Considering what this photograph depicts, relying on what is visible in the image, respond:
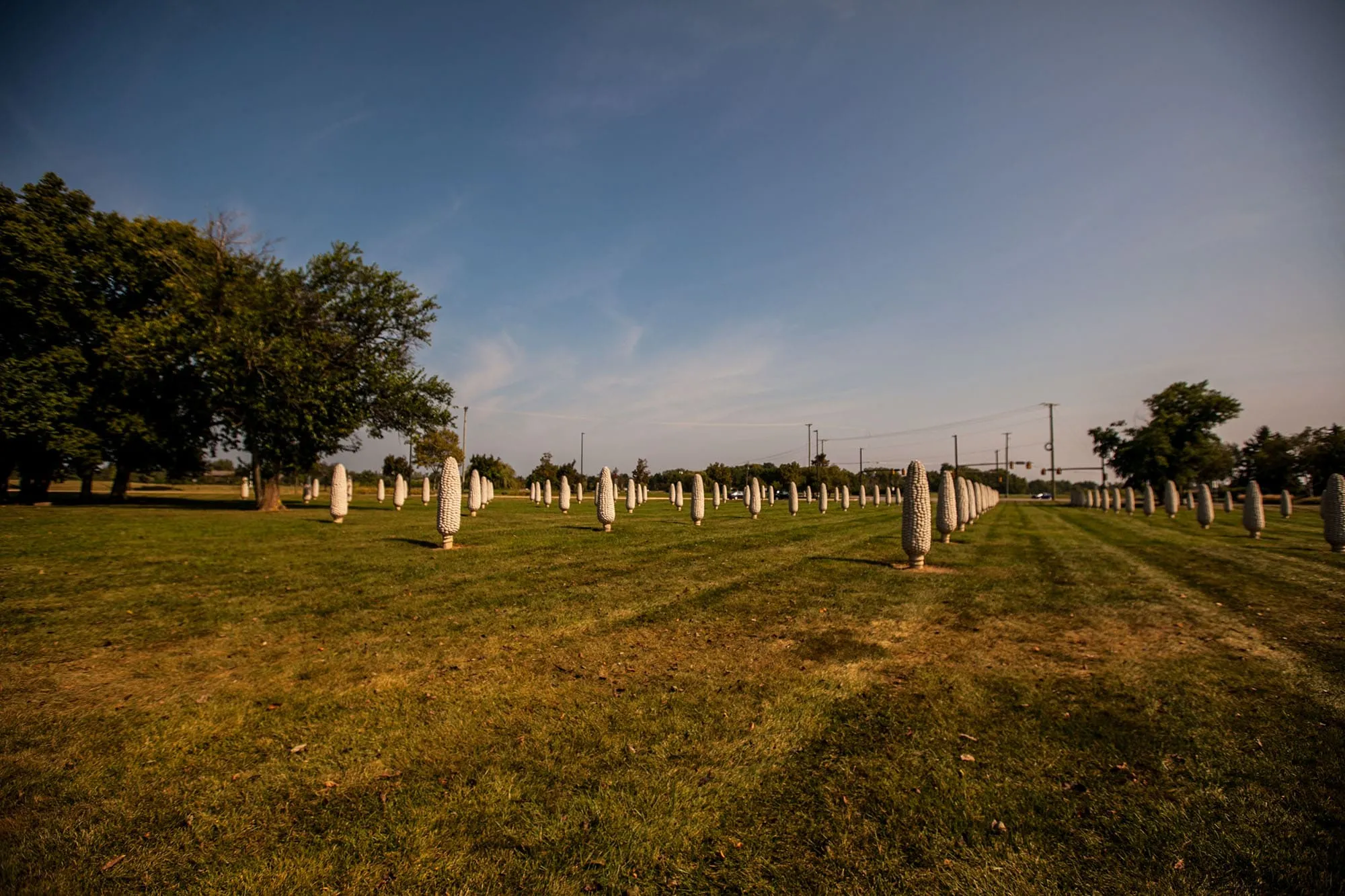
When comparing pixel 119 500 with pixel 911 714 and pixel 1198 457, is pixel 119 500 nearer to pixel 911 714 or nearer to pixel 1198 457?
pixel 911 714

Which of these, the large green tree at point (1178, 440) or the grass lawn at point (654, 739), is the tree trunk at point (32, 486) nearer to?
the grass lawn at point (654, 739)

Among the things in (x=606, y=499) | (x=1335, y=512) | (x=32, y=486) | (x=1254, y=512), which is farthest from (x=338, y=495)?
(x=1254, y=512)

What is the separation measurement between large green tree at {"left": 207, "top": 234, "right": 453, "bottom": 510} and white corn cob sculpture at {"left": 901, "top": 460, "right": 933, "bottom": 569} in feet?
89.1

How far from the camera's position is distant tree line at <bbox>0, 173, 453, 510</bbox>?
23.1m

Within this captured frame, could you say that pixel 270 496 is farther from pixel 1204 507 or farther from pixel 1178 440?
pixel 1178 440

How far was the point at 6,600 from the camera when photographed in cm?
774

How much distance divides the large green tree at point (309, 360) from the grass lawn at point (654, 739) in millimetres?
18612

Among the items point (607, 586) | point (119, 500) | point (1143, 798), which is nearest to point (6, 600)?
point (607, 586)

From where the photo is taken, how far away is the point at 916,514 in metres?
12.5

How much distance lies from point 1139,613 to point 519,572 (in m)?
11.6

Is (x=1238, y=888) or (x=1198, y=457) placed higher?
(x=1198, y=457)

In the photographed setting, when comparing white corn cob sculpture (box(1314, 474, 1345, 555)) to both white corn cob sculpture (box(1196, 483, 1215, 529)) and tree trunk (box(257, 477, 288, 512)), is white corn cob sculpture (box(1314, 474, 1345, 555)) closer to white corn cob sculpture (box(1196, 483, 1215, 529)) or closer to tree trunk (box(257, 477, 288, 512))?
white corn cob sculpture (box(1196, 483, 1215, 529))

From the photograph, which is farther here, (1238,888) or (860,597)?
(860,597)

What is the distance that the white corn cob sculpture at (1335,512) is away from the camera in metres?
16.0
